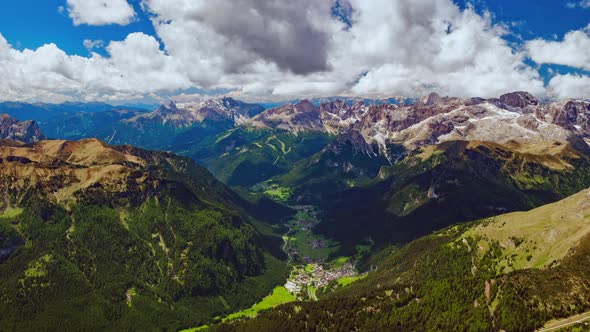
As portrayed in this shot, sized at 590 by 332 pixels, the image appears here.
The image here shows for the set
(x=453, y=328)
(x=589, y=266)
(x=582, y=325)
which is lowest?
(x=453, y=328)

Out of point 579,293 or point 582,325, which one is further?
point 579,293

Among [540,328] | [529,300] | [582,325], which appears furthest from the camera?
[529,300]

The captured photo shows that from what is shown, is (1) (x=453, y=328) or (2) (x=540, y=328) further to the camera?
(1) (x=453, y=328)

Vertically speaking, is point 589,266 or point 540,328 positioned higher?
point 589,266

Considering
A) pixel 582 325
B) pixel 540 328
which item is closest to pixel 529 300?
pixel 540 328

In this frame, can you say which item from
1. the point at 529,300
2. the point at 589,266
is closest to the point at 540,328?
the point at 529,300

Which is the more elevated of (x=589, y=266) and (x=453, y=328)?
(x=589, y=266)

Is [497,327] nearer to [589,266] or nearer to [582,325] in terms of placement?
[582,325]

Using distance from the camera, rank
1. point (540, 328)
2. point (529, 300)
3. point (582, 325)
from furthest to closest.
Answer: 1. point (529, 300)
2. point (540, 328)
3. point (582, 325)

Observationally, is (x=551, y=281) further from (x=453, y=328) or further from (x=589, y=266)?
(x=453, y=328)
